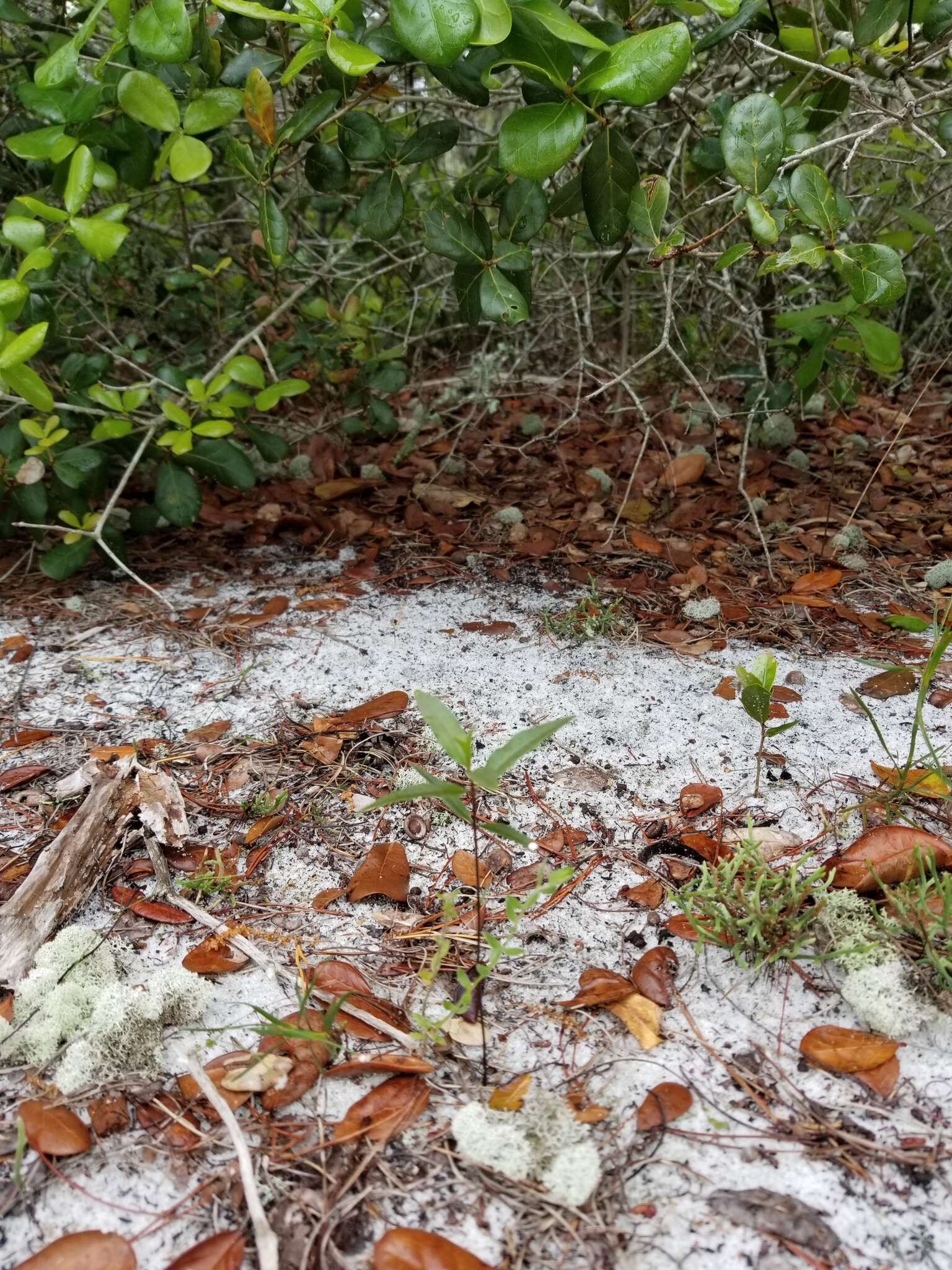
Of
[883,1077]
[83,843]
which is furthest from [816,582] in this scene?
[83,843]

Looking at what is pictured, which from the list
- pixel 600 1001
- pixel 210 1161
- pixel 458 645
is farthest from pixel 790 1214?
pixel 458 645

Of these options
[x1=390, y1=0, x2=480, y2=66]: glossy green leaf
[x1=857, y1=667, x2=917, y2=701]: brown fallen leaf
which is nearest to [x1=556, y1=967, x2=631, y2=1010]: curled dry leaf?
[x1=857, y1=667, x2=917, y2=701]: brown fallen leaf

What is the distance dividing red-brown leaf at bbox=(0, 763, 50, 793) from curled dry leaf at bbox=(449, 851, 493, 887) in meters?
0.79

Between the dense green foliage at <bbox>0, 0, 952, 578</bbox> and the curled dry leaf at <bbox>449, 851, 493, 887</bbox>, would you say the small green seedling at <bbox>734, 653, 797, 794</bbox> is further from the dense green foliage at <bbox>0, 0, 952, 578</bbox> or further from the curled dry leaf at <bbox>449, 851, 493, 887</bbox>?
the dense green foliage at <bbox>0, 0, 952, 578</bbox>

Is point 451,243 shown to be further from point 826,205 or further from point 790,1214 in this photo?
point 790,1214

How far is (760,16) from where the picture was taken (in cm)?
184

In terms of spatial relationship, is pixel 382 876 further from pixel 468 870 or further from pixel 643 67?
pixel 643 67

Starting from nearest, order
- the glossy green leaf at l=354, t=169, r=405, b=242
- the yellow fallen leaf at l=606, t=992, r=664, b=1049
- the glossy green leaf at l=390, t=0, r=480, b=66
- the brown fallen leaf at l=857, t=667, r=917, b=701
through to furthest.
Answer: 1. the yellow fallen leaf at l=606, t=992, r=664, b=1049
2. the glossy green leaf at l=390, t=0, r=480, b=66
3. the brown fallen leaf at l=857, t=667, r=917, b=701
4. the glossy green leaf at l=354, t=169, r=405, b=242

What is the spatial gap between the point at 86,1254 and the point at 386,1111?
1.04 ft

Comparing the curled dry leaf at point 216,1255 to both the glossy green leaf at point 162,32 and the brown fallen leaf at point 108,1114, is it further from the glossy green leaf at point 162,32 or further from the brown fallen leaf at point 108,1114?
the glossy green leaf at point 162,32

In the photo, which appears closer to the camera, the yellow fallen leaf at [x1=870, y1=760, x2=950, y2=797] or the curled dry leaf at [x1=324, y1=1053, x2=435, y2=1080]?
the curled dry leaf at [x1=324, y1=1053, x2=435, y2=1080]

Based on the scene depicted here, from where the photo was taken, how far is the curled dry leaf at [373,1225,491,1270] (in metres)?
0.84

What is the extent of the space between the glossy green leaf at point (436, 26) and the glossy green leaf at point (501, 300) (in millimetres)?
526

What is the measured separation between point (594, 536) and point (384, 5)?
4.79ft
